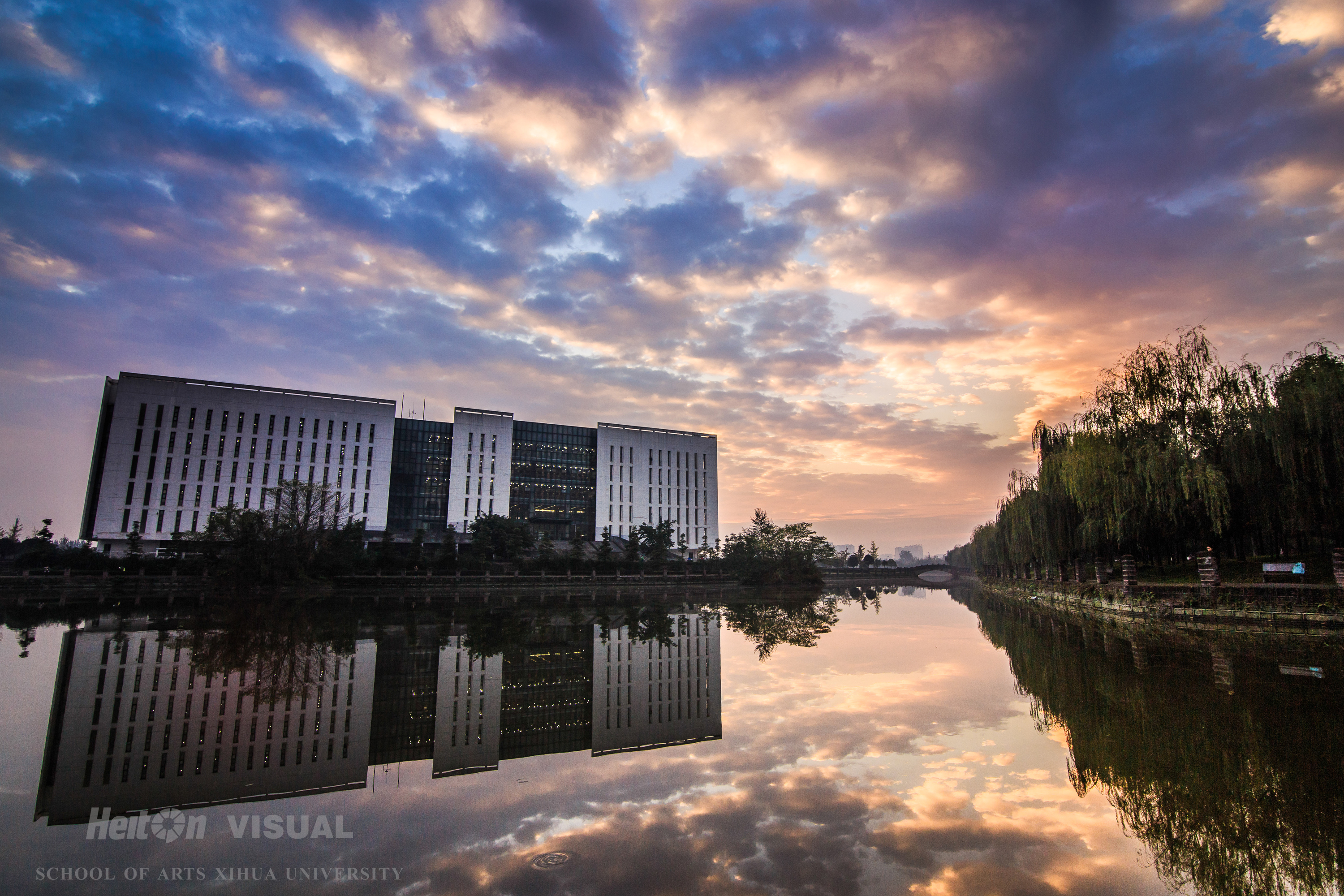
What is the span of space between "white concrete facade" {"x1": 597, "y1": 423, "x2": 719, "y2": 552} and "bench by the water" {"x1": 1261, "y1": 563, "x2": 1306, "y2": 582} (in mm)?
63870

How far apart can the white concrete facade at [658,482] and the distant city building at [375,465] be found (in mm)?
188

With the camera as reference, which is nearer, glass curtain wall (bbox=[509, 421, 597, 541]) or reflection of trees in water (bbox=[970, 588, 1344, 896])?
reflection of trees in water (bbox=[970, 588, 1344, 896])

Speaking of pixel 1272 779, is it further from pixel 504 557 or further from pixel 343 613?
pixel 504 557

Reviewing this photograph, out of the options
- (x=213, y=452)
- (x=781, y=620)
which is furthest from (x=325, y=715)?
(x=213, y=452)

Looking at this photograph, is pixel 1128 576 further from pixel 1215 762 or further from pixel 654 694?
pixel 654 694

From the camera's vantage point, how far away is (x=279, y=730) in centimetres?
866

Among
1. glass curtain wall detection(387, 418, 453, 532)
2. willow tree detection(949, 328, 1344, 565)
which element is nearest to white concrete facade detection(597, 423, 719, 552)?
glass curtain wall detection(387, 418, 453, 532)

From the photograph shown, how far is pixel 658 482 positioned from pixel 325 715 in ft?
257

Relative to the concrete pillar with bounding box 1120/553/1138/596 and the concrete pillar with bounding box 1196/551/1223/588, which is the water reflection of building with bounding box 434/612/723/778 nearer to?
the concrete pillar with bounding box 1196/551/1223/588

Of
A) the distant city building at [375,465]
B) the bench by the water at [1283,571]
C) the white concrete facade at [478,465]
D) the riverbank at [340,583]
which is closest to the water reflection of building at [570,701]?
the bench by the water at [1283,571]

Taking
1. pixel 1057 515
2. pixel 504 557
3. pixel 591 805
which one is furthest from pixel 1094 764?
pixel 504 557

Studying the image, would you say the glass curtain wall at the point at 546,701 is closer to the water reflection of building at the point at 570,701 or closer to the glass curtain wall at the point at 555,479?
the water reflection of building at the point at 570,701

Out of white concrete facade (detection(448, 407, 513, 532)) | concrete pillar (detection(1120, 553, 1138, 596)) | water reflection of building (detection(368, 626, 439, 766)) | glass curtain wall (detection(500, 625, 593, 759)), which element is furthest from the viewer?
white concrete facade (detection(448, 407, 513, 532))

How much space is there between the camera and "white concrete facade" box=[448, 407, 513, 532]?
74.5 meters
